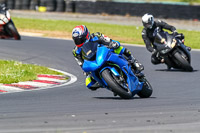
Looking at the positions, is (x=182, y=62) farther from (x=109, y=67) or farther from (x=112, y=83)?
(x=112, y=83)

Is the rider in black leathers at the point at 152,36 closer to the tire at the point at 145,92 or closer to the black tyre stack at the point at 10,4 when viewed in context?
the tire at the point at 145,92

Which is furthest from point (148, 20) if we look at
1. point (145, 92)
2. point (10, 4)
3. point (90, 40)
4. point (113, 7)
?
point (10, 4)

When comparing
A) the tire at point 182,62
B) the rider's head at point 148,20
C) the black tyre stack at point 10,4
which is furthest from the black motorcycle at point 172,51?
the black tyre stack at point 10,4

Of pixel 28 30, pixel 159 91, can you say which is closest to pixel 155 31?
pixel 159 91

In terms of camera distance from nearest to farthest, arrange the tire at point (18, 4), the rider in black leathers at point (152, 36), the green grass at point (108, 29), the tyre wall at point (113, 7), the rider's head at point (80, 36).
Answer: the rider's head at point (80, 36) < the rider in black leathers at point (152, 36) < the green grass at point (108, 29) < the tyre wall at point (113, 7) < the tire at point (18, 4)

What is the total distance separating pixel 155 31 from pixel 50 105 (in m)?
7.18

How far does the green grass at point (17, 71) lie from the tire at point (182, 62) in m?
3.33

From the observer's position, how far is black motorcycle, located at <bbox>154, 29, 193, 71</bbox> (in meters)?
14.7

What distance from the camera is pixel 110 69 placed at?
9.05 metres

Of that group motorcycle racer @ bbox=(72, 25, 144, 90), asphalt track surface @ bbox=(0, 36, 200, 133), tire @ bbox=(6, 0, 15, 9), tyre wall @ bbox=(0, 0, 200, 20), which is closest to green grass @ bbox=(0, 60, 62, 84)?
asphalt track surface @ bbox=(0, 36, 200, 133)

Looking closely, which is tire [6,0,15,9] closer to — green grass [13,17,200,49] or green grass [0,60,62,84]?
green grass [13,17,200,49]

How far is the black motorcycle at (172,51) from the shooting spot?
1469 cm

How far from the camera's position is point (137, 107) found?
8.31 metres

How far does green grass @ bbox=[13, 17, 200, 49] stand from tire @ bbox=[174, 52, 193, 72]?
22.8 feet
